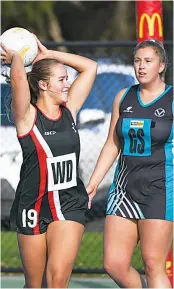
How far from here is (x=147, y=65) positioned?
7.18m

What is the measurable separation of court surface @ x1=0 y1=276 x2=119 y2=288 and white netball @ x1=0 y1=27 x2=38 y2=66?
304cm

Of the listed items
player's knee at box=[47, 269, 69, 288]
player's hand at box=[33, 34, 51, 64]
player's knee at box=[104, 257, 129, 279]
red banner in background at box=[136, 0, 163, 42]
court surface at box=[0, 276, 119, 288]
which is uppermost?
red banner in background at box=[136, 0, 163, 42]

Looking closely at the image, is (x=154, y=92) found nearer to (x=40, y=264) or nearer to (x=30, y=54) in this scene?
(x=30, y=54)

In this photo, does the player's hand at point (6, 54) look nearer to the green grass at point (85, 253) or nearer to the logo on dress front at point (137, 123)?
the logo on dress front at point (137, 123)

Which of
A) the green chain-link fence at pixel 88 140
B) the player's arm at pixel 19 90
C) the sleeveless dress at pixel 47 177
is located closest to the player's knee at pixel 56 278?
the sleeveless dress at pixel 47 177

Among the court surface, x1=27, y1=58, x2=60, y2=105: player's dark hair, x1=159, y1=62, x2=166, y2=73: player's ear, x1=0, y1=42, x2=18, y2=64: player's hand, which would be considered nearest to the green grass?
the court surface

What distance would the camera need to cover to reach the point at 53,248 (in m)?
6.61

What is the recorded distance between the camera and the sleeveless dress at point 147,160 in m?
7.16

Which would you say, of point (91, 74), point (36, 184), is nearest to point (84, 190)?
point (36, 184)

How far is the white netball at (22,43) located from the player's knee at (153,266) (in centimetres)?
172

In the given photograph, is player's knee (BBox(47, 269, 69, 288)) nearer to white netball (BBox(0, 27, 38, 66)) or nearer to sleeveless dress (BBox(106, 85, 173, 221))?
sleeveless dress (BBox(106, 85, 173, 221))

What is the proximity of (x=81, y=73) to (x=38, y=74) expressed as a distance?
0.48 meters

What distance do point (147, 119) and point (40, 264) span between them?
1.39 metres

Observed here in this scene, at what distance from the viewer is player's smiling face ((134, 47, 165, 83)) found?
7.18m
